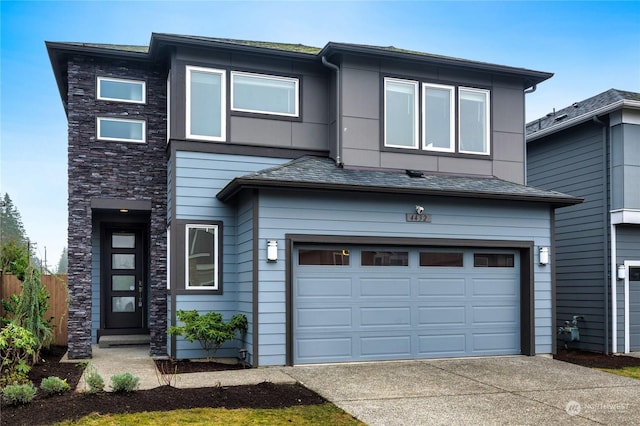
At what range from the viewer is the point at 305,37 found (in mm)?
25750

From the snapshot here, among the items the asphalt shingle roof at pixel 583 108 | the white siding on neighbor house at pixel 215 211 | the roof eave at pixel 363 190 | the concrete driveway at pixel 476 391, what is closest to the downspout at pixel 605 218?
the asphalt shingle roof at pixel 583 108

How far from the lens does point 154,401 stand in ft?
22.0

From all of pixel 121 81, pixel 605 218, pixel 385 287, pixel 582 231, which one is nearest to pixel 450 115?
pixel 385 287

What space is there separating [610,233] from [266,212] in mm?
7662

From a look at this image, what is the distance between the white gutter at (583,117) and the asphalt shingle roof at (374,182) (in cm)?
277

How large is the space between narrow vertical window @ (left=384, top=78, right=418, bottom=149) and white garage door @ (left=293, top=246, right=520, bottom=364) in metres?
2.11

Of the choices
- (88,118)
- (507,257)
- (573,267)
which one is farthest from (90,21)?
(573,267)

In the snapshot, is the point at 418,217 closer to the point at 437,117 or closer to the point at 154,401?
the point at 437,117

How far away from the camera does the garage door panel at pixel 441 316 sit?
10.4 meters

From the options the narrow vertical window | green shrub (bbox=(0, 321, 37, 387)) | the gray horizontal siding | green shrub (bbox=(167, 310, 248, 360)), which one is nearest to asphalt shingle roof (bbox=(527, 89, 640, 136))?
the gray horizontal siding

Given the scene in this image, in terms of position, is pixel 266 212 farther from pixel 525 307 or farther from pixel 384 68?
pixel 525 307

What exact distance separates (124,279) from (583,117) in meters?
10.4

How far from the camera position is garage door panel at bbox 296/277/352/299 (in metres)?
9.75

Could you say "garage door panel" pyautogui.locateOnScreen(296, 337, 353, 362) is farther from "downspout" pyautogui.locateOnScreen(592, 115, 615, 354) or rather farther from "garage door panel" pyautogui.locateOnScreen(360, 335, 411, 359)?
→ "downspout" pyautogui.locateOnScreen(592, 115, 615, 354)
